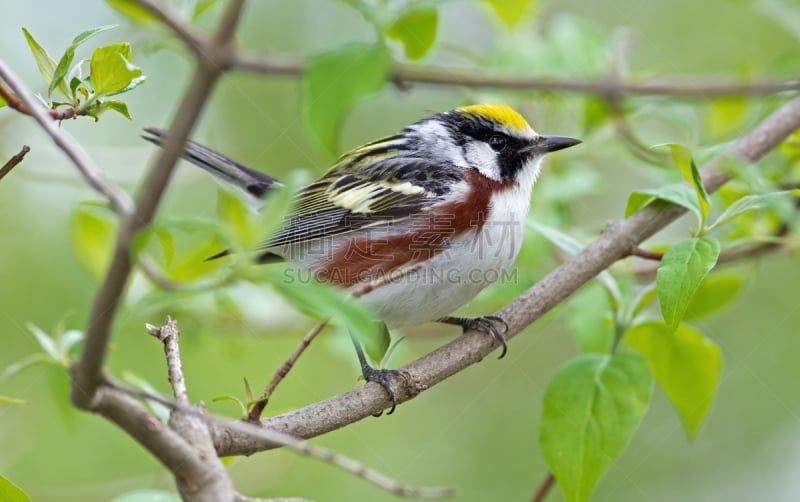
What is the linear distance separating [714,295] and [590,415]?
98 centimetres

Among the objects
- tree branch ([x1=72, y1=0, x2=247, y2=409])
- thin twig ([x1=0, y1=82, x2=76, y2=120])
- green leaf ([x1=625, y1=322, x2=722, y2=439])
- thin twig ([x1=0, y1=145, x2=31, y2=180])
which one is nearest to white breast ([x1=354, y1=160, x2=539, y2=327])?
green leaf ([x1=625, y1=322, x2=722, y2=439])

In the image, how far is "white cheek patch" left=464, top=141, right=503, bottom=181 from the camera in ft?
13.5

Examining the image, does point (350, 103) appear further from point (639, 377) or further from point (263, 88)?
point (263, 88)

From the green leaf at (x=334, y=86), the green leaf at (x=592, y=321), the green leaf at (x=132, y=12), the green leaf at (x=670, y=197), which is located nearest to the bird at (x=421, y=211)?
the green leaf at (x=592, y=321)

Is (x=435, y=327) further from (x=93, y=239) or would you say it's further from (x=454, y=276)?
(x=93, y=239)

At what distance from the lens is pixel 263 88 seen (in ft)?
Result: 24.7

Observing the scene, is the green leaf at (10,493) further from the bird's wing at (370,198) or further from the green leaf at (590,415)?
the bird's wing at (370,198)

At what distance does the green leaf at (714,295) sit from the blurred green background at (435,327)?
1.90 ft

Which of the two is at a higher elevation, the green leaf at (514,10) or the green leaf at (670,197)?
the green leaf at (514,10)

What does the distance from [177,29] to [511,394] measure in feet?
18.6

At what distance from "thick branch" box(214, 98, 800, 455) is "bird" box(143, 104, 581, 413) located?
0.53 feet

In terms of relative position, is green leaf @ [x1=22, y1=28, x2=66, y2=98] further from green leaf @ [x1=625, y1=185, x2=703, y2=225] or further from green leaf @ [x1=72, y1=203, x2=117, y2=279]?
green leaf @ [x1=625, y1=185, x2=703, y2=225]

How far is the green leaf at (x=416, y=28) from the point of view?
266 cm

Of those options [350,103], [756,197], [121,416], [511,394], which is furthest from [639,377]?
[511,394]
